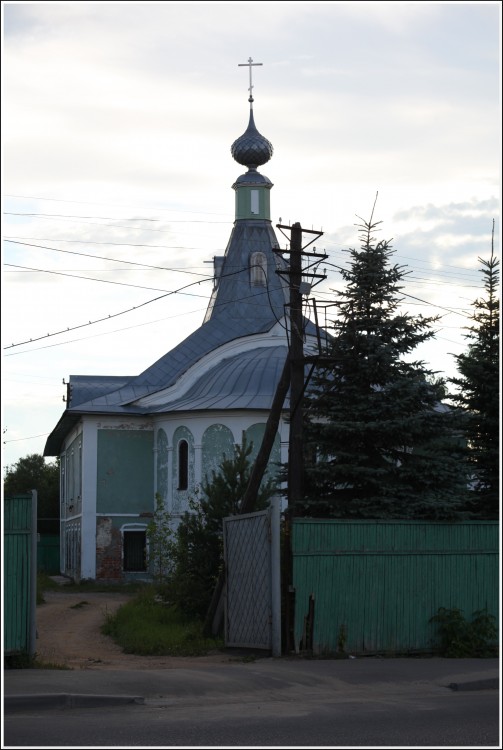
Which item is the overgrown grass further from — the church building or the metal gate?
the church building

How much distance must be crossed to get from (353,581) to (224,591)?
95.4 inches

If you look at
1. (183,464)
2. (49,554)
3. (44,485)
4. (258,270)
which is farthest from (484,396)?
(44,485)

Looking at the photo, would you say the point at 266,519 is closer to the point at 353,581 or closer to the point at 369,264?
the point at 353,581

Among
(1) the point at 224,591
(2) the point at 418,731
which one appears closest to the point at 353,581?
(1) the point at 224,591

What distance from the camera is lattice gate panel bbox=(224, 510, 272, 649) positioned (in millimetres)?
16078

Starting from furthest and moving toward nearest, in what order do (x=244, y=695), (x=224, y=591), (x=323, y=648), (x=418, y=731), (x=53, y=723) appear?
(x=224, y=591) < (x=323, y=648) < (x=244, y=695) < (x=53, y=723) < (x=418, y=731)

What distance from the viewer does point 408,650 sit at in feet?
53.5

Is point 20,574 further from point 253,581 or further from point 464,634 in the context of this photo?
point 464,634

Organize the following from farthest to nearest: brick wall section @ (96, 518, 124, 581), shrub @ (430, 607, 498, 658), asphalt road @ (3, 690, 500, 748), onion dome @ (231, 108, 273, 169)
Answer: onion dome @ (231, 108, 273, 169), brick wall section @ (96, 518, 124, 581), shrub @ (430, 607, 498, 658), asphalt road @ (3, 690, 500, 748)

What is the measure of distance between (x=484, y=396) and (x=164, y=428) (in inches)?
798

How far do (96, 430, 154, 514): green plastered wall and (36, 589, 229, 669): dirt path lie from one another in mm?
7082

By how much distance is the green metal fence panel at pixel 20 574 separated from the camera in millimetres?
14086

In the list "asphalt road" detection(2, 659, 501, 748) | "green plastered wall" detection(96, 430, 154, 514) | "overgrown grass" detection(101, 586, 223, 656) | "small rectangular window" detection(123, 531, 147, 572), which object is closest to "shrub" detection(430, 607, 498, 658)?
"asphalt road" detection(2, 659, 501, 748)

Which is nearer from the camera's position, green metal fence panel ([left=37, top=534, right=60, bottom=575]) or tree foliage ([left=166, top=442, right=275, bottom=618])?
tree foliage ([left=166, top=442, right=275, bottom=618])
